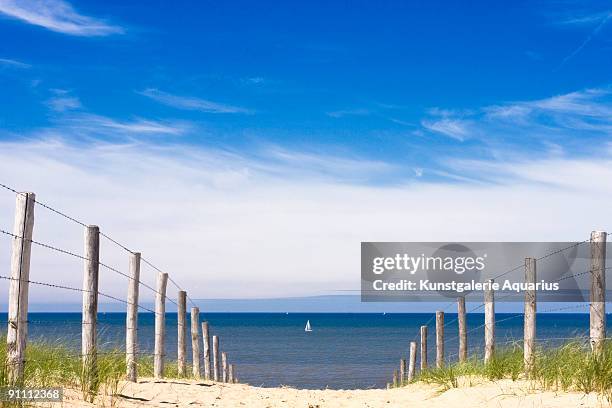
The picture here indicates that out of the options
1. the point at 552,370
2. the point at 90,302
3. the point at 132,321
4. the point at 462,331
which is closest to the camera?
the point at 90,302

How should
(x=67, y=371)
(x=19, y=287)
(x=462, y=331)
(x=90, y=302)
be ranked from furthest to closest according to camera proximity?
(x=462, y=331)
(x=90, y=302)
(x=67, y=371)
(x=19, y=287)

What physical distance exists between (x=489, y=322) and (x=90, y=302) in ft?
28.4

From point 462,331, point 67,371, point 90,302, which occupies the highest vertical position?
point 90,302

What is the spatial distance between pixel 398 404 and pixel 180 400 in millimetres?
3669

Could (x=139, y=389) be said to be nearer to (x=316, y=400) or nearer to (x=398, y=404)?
(x=316, y=400)

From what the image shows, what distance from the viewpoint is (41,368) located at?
1057 cm

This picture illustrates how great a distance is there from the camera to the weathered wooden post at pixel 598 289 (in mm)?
11579

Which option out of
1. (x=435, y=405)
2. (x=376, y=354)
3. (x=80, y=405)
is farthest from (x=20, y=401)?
(x=376, y=354)

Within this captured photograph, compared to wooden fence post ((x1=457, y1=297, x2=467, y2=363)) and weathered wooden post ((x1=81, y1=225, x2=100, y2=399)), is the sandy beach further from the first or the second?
wooden fence post ((x1=457, y1=297, x2=467, y2=363))

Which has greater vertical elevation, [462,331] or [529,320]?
[529,320]

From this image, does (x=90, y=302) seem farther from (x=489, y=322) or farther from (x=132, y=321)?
(x=489, y=322)

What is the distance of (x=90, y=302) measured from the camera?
451 inches

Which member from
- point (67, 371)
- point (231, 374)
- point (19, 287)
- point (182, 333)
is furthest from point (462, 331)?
point (231, 374)

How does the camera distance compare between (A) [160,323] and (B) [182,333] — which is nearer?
(A) [160,323]
